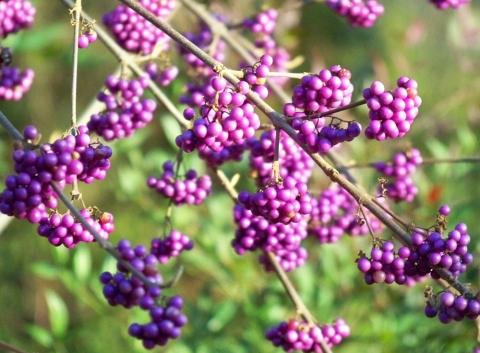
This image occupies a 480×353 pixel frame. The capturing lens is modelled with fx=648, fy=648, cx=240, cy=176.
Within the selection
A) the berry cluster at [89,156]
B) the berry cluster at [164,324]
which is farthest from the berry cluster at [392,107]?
the berry cluster at [164,324]

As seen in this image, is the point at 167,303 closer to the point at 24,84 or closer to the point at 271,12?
the point at 24,84

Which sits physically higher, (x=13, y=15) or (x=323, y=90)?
(x=13, y=15)

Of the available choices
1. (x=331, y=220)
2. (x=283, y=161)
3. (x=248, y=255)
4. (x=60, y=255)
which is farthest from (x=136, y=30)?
(x=248, y=255)

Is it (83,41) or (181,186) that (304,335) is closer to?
(181,186)

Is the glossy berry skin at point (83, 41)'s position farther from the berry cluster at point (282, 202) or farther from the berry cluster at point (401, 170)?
the berry cluster at point (401, 170)

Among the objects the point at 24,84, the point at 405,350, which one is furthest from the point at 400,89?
the point at 405,350

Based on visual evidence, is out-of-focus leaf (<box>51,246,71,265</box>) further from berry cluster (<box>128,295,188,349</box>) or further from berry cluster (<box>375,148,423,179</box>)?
berry cluster (<box>375,148,423,179</box>)
